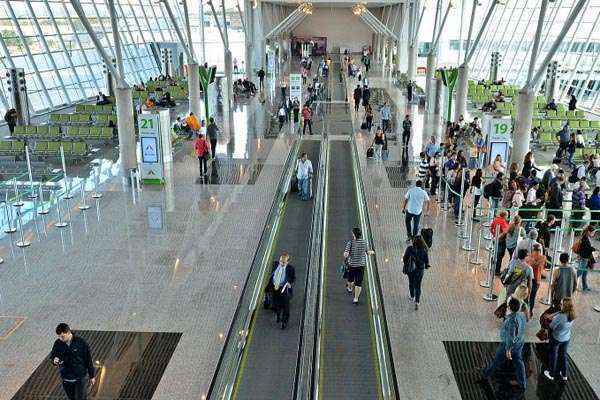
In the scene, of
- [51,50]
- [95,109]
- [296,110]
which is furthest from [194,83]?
[51,50]

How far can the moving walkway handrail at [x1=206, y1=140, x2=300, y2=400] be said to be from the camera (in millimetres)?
8188

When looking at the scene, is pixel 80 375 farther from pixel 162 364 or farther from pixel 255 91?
pixel 255 91

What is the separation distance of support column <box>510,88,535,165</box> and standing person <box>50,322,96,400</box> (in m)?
16.4

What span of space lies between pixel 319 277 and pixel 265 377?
10.2 ft

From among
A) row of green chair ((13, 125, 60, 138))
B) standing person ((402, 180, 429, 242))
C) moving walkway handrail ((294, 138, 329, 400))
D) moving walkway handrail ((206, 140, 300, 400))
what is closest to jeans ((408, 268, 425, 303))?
moving walkway handrail ((294, 138, 329, 400))

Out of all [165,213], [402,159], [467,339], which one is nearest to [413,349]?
[467,339]

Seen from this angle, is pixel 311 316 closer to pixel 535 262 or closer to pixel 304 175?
pixel 535 262

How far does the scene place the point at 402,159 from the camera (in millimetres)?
22203

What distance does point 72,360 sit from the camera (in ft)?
25.6

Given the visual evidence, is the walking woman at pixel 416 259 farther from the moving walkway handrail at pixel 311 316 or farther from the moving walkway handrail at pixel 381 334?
the moving walkway handrail at pixel 311 316

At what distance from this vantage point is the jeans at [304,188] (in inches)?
698

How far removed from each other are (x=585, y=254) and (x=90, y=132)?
65.1ft

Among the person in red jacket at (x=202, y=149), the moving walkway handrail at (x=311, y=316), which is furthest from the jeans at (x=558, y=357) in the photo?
the person in red jacket at (x=202, y=149)

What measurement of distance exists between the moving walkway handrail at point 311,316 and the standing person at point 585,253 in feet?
15.8
